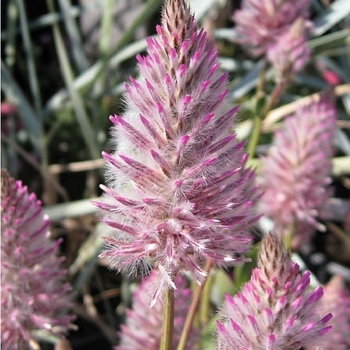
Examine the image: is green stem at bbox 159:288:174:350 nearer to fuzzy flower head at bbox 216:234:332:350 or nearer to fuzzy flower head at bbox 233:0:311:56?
fuzzy flower head at bbox 216:234:332:350

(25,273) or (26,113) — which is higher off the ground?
(26,113)

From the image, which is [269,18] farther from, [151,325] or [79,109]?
[151,325]

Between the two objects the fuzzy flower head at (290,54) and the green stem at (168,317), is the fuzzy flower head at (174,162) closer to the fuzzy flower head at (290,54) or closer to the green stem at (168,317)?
the green stem at (168,317)

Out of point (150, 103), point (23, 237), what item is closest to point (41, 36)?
point (23, 237)

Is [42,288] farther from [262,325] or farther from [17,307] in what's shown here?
[262,325]

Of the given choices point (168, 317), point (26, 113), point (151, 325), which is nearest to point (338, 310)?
point (151, 325)

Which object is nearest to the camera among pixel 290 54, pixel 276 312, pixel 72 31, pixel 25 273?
pixel 276 312
